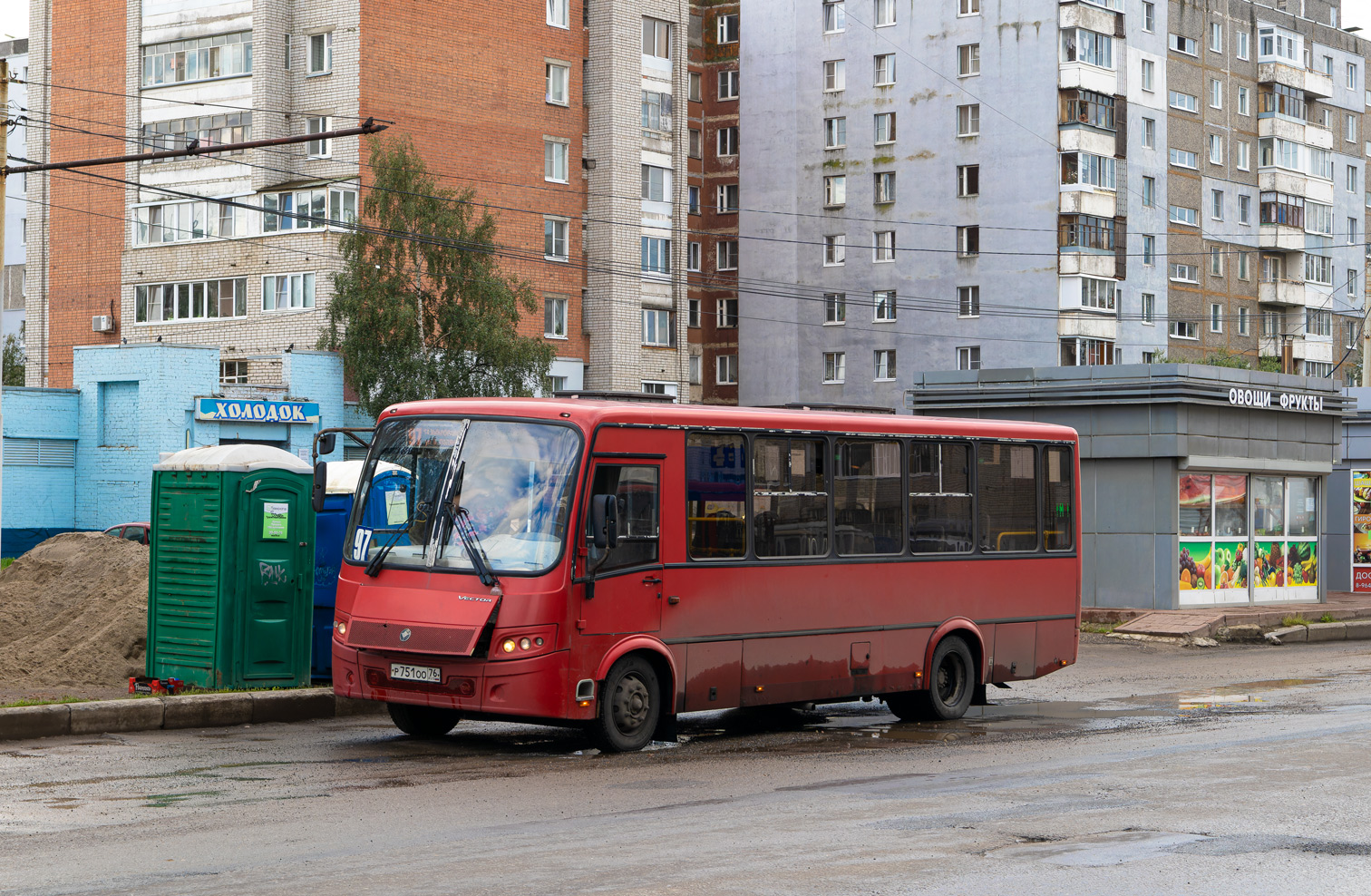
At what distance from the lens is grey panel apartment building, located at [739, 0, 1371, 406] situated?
66438mm

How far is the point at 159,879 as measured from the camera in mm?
7676

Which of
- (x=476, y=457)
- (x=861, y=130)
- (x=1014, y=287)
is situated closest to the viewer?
(x=476, y=457)

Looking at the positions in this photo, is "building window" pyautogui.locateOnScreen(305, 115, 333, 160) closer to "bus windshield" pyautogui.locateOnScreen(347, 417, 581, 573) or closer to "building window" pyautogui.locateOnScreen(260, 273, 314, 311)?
"building window" pyautogui.locateOnScreen(260, 273, 314, 311)

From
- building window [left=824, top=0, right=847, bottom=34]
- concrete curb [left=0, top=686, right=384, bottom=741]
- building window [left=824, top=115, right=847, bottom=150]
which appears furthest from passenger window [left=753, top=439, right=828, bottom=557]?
building window [left=824, top=0, right=847, bottom=34]

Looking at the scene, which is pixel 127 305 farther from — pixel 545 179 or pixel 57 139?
pixel 545 179

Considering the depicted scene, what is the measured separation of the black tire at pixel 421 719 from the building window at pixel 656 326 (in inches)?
1938

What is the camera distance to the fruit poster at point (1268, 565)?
Result: 3256cm

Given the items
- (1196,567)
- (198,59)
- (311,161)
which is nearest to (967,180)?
(311,161)

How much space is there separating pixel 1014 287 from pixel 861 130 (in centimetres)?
1009

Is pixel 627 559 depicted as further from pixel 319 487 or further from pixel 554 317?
pixel 554 317

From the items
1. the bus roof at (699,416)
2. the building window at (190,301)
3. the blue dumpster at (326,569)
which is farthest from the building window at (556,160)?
the bus roof at (699,416)

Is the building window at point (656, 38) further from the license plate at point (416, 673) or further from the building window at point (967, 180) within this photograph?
the license plate at point (416, 673)

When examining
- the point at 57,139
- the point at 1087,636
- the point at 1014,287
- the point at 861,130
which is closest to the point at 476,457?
the point at 1087,636

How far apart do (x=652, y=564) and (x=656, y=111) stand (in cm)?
5216
